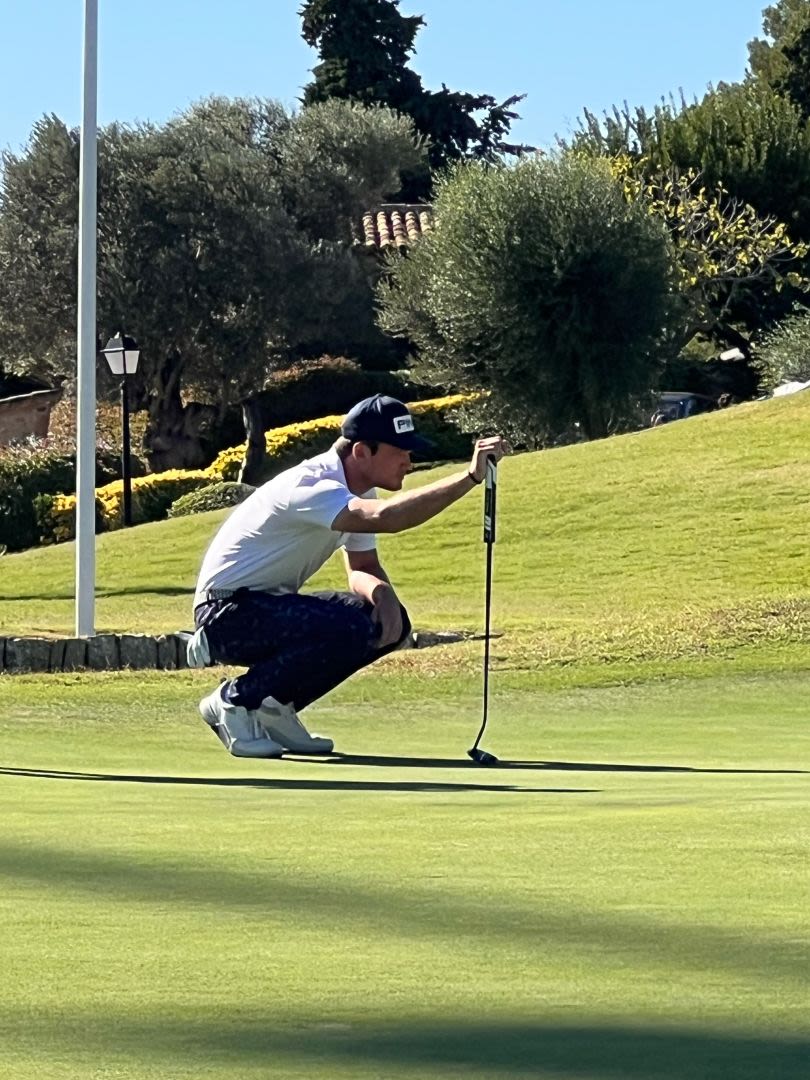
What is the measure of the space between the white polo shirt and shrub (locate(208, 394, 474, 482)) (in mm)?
36763

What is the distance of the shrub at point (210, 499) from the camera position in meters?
38.8

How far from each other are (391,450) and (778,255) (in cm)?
4650

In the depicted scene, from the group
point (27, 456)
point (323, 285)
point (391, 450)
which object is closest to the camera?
point (391, 450)

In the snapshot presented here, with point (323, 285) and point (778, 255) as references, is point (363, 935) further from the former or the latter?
point (778, 255)

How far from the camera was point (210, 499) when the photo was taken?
3906cm

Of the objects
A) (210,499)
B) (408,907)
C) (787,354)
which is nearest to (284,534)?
(408,907)

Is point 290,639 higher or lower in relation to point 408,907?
higher

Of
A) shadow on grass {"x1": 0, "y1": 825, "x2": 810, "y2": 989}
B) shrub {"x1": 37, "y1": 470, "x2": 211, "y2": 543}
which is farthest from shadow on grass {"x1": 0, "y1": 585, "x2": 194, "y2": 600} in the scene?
shadow on grass {"x1": 0, "y1": 825, "x2": 810, "y2": 989}

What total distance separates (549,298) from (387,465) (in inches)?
1368

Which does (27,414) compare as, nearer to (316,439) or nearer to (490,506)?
(316,439)

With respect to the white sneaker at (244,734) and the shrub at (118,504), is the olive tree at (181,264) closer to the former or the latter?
the shrub at (118,504)

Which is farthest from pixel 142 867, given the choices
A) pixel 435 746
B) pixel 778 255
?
pixel 778 255

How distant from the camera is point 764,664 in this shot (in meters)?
14.9

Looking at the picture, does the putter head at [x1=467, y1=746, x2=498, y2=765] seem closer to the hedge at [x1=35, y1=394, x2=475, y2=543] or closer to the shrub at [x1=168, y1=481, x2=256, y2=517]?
the shrub at [x1=168, y1=481, x2=256, y2=517]
